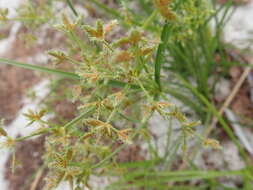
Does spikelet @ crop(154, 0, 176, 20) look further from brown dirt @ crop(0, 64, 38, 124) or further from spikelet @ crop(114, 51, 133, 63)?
brown dirt @ crop(0, 64, 38, 124)

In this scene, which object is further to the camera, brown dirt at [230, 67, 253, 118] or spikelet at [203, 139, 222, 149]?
brown dirt at [230, 67, 253, 118]

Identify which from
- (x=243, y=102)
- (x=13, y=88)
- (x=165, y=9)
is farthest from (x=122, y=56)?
(x=13, y=88)

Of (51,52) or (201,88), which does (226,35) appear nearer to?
(201,88)

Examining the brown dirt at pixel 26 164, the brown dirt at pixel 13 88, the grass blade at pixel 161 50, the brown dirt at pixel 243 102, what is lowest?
the brown dirt at pixel 26 164

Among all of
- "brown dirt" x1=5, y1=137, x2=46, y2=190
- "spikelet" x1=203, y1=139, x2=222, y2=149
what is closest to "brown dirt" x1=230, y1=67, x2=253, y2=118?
"spikelet" x1=203, y1=139, x2=222, y2=149

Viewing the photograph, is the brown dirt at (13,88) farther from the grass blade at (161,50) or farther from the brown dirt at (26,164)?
the grass blade at (161,50)

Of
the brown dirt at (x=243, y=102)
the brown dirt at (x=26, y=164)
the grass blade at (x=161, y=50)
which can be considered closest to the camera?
the grass blade at (x=161, y=50)

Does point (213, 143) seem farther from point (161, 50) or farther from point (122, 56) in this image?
point (122, 56)

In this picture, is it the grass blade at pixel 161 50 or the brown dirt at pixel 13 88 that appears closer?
the grass blade at pixel 161 50

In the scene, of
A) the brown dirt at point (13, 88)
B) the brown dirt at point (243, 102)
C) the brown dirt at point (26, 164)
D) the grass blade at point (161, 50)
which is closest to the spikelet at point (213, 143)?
the grass blade at point (161, 50)

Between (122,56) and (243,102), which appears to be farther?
(243,102)
